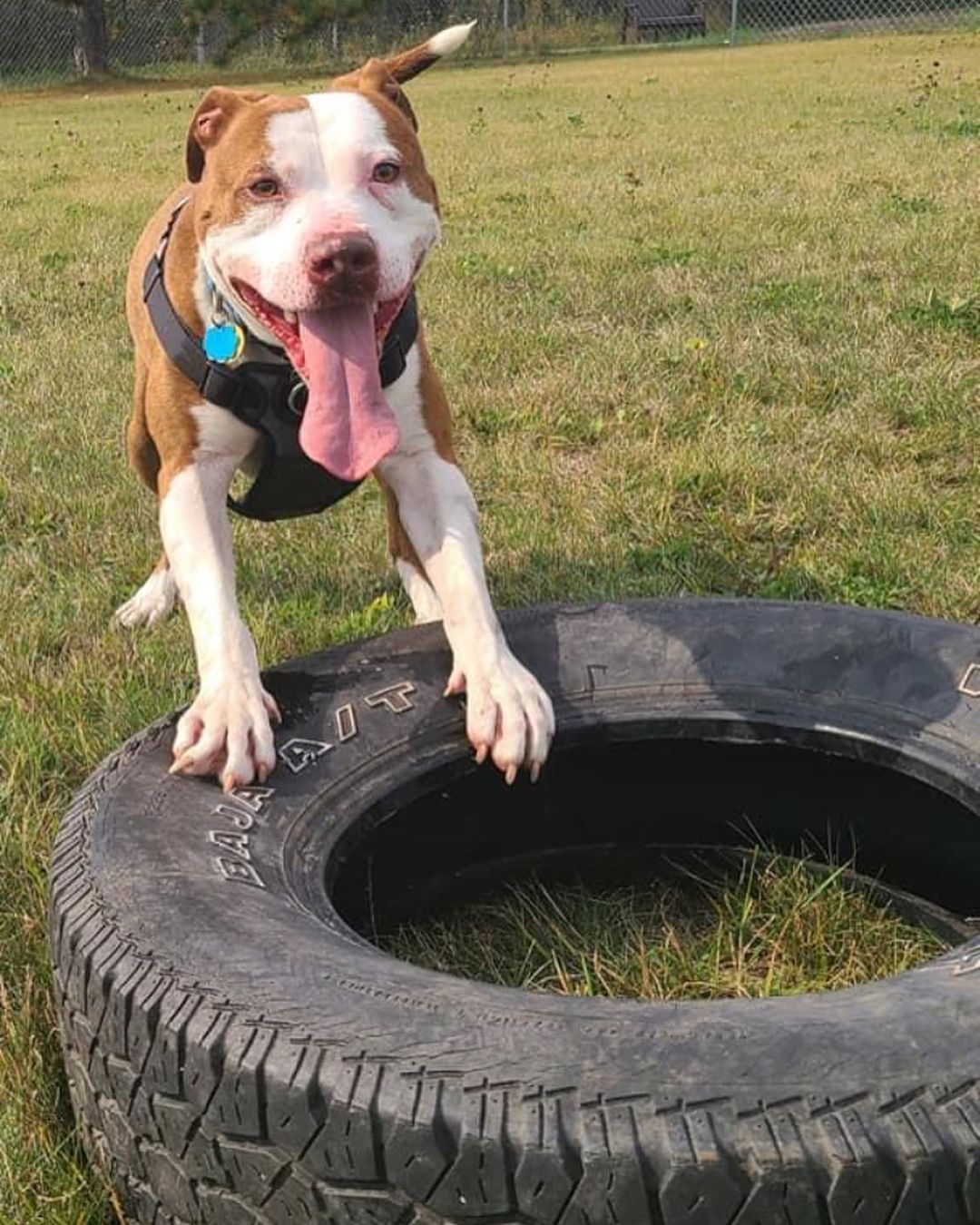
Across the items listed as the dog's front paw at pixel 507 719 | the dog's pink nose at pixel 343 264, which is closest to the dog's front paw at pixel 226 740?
the dog's front paw at pixel 507 719

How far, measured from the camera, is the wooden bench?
109ft

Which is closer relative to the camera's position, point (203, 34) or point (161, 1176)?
point (161, 1176)

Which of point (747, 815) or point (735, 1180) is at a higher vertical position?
point (735, 1180)

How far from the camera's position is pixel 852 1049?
159 cm

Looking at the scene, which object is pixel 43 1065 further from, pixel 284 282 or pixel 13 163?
pixel 13 163

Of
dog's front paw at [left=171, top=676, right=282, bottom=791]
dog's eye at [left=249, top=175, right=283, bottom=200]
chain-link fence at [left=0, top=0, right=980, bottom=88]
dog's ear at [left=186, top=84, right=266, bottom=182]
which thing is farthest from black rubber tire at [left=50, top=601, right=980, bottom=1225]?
chain-link fence at [left=0, top=0, right=980, bottom=88]

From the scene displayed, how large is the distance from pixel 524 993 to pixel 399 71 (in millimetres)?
2049

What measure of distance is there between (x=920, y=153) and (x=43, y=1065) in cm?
1101

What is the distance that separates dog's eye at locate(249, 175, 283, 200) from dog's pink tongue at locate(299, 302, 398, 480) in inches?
8.7

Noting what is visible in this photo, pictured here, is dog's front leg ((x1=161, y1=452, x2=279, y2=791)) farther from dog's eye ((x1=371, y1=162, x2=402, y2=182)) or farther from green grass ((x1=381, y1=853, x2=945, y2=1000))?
dog's eye ((x1=371, y1=162, x2=402, y2=182))

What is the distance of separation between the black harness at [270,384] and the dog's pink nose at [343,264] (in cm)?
32

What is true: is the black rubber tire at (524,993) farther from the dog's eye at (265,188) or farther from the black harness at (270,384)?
the dog's eye at (265,188)

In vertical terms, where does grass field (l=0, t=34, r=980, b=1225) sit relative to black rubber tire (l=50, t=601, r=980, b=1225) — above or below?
below

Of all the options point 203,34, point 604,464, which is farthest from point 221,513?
point 203,34
